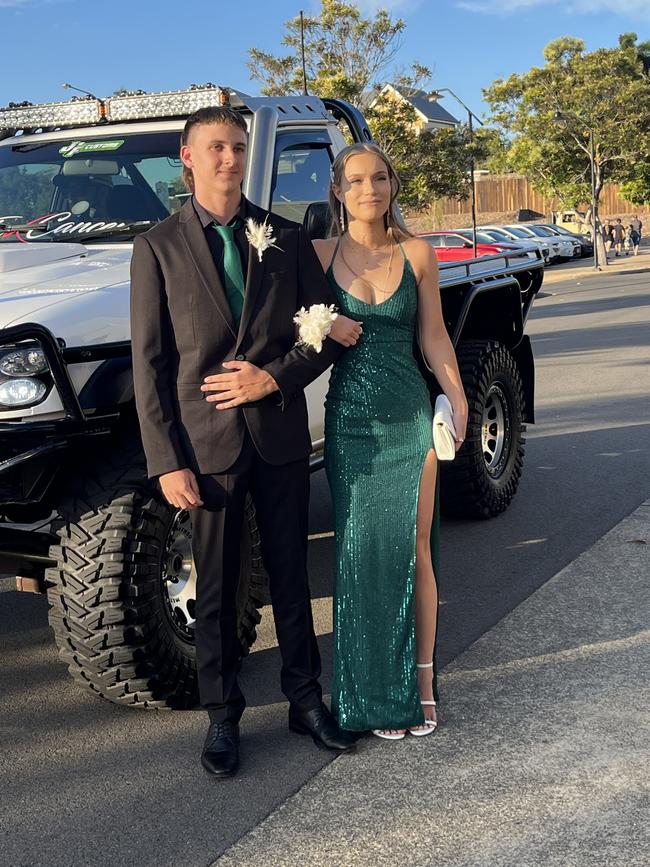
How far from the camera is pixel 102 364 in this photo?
12.7 feet

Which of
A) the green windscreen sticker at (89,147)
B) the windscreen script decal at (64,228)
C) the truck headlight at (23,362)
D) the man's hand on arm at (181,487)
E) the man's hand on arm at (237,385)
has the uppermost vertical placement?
the green windscreen sticker at (89,147)

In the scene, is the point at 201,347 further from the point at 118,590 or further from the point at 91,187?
the point at 91,187

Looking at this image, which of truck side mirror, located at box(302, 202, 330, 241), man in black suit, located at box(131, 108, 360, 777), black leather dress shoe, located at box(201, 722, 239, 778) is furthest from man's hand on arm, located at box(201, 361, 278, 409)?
truck side mirror, located at box(302, 202, 330, 241)

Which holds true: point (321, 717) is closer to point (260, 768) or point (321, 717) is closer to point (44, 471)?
point (260, 768)

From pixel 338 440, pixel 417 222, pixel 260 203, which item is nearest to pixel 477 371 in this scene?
pixel 260 203

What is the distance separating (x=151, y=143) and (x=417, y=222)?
182 feet

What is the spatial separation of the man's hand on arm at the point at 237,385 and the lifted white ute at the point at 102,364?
0.49 m

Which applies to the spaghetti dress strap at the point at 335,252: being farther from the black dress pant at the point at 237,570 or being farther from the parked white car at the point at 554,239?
the parked white car at the point at 554,239

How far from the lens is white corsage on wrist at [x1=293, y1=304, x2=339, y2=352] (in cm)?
357

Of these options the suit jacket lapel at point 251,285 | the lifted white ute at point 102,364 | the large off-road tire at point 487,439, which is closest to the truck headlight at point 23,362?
the lifted white ute at point 102,364

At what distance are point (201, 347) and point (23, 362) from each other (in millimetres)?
611

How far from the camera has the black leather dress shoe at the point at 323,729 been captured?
376 centimetres

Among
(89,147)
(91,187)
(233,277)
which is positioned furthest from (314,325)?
(89,147)

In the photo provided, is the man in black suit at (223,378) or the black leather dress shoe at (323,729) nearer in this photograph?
the man in black suit at (223,378)
